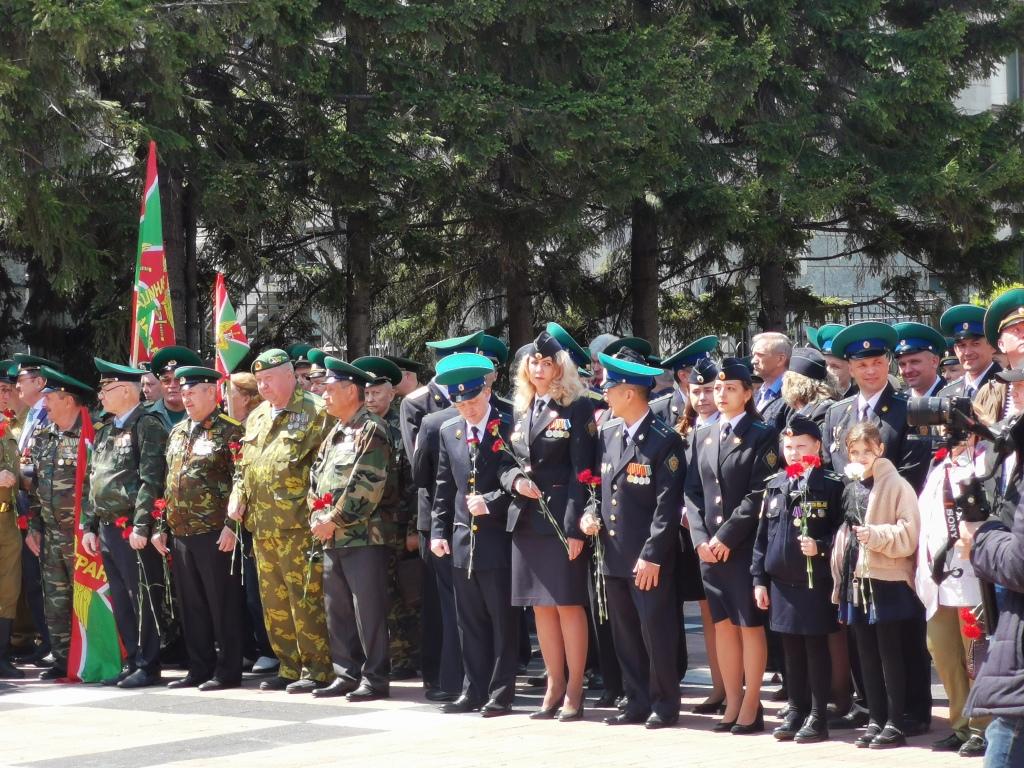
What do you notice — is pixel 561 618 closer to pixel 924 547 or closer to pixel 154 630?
pixel 924 547

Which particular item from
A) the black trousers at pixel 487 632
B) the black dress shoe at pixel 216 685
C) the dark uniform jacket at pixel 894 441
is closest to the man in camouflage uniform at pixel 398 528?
the black trousers at pixel 487 632

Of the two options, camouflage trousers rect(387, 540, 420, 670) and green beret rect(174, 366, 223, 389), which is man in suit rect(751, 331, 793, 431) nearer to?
camouflage trousers rect(387, 540, 420, 670)

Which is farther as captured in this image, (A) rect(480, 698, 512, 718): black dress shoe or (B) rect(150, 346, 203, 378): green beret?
(B) rect(150, 346, 203, 378): green beret

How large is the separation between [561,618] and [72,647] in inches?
151

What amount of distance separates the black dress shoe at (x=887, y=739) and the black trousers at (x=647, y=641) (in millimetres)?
1130

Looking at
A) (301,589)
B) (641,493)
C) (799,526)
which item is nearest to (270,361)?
(301,589)

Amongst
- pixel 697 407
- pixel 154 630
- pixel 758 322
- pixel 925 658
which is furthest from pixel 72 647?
pixel 758 322

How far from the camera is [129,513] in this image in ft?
31.9

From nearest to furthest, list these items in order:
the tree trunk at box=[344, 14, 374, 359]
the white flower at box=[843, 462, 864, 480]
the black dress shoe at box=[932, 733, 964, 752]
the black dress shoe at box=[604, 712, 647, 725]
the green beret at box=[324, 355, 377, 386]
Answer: the black dress shoe at box=[932, 733, 964, 752]
the white flower at box=[843, 462, 864, 480]
the black dress shoe at box=[604, 712, 647, 725]
the green beret at box=[324, 355, 377, 386]
the tree trunk at box=[344, 14, 374, 359]

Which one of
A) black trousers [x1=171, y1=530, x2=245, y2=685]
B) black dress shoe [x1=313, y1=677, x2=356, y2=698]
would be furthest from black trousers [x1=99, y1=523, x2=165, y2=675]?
black dress shoe [x1=313, y1=677, x2=356, y2=698]

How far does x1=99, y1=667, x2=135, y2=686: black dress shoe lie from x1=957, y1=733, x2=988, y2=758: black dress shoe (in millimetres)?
5535

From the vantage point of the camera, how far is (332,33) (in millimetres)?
14508

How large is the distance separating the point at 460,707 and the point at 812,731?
6.92ft

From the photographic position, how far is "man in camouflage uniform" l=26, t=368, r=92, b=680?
33.5 feet
